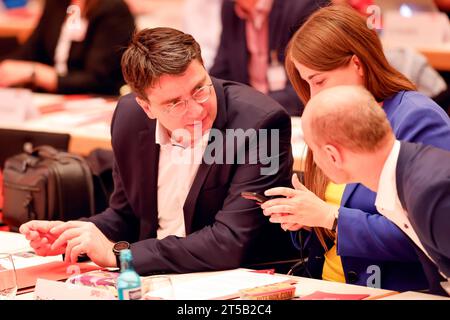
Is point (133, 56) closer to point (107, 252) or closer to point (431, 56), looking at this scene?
point (107, 252)

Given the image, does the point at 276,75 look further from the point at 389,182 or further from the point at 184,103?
the point at 389,182

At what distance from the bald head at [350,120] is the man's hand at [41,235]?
1.02 metres

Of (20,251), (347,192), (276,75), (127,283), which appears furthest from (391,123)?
(276,75)

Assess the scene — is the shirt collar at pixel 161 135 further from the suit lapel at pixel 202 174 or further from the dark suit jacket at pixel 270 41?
the dark suit jacket at pixel 270 41

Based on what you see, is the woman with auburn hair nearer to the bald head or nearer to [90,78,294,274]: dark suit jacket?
[90,78,294,274]: dark suit jacket

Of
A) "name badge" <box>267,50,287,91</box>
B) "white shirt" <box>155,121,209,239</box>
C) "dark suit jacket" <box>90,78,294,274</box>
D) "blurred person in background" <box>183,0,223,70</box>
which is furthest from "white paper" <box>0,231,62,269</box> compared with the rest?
"blurred person in background" <box>183,0,223,70</box>

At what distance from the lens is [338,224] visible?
2586mm

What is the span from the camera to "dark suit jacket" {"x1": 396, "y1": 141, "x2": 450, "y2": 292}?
2045 millimetres

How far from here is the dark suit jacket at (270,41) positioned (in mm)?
4590

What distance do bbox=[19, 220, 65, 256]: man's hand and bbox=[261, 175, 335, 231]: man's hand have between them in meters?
0.70

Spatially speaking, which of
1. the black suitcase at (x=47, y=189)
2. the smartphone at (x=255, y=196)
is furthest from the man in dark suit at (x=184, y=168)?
the black suitcase at (x=47, y=189)

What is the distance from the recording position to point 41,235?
276 centimetres

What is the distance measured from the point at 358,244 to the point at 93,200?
146cm
